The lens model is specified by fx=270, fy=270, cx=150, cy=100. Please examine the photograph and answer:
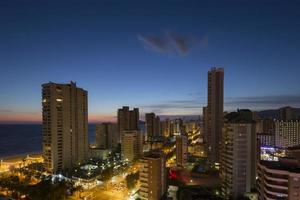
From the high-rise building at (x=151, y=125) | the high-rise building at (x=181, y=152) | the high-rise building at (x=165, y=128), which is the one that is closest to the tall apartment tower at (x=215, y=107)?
the high-rise building at (x=181, y=152)

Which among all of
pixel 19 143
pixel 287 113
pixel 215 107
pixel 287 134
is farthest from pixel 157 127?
pixel 19 143

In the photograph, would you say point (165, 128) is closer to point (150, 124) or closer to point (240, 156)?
point (150, 124)

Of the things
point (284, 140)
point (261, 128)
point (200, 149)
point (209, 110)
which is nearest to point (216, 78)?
point (209, 110)

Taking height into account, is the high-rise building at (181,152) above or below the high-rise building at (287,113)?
below

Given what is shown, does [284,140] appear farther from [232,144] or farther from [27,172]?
[27,172]

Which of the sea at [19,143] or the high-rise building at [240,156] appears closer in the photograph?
the high-rise building at [240,156]

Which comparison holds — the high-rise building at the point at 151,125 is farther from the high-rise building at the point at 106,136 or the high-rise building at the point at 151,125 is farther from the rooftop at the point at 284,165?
the rooftop at the point at 284,165
